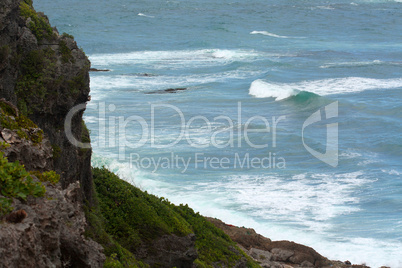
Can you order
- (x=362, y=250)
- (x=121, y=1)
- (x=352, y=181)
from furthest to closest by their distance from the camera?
(x=121, y=1) < (x=352, y=181) < (x=362, y=250)

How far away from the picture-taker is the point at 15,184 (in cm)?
418

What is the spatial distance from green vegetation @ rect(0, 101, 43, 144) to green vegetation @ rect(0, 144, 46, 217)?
900 mm

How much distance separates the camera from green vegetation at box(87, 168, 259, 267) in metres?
7.29

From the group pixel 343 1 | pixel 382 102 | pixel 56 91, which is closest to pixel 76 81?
pixel 56 91

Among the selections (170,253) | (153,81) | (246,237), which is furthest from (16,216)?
(153,81)

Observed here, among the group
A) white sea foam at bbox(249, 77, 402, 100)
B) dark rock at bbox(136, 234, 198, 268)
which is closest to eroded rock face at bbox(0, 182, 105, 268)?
dark rock at bbox(136, 234, 198, 268)

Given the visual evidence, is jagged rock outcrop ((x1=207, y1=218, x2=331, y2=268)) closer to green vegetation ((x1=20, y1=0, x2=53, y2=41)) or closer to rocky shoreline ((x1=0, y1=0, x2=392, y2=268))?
rocky shoreline ((x1=0, y1=0, x2=392, y2=268))

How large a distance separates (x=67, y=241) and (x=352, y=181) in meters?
15.7

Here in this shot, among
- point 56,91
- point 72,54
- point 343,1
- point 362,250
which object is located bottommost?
point 362,250

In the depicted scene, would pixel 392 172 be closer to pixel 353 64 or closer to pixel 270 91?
pixel 270 91

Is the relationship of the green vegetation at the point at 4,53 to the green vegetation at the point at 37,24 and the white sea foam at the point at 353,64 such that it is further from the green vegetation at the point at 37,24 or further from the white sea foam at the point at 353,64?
the white sea foam at the point at 353,64

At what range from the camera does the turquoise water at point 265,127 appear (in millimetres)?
15781

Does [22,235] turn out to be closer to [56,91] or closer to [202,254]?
[56,91]

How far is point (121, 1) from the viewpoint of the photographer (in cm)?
9475
